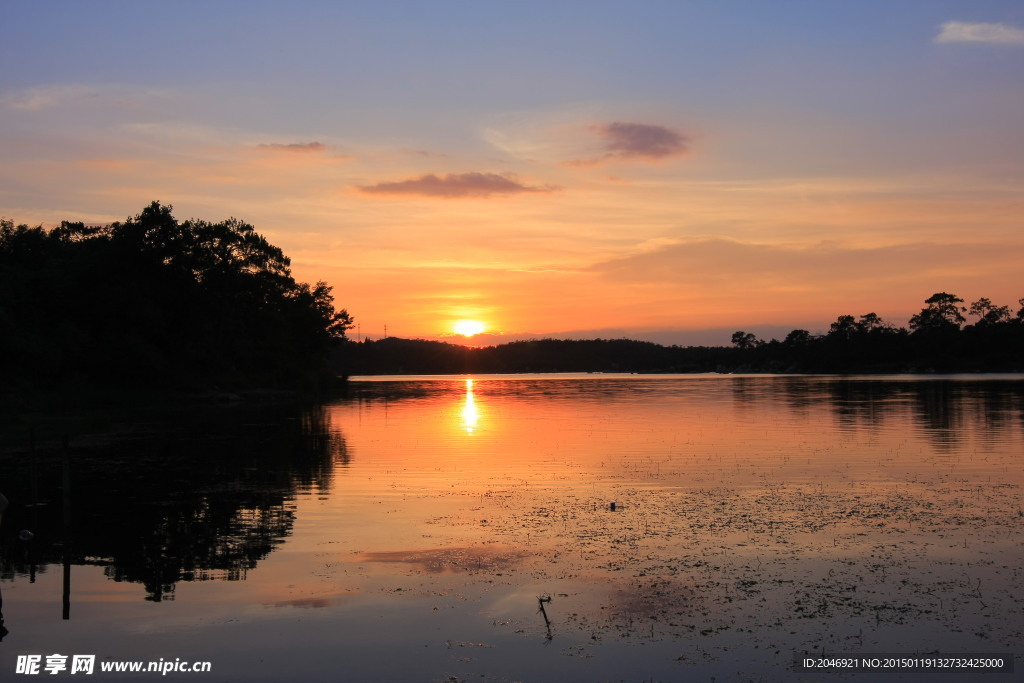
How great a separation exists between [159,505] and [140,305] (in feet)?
207

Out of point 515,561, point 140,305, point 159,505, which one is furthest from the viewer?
point 140,305

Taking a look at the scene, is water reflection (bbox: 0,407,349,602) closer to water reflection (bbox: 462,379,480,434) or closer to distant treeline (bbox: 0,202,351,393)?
water reflection (bbox: 462,379,480,434)

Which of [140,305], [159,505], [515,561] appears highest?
[140,305]

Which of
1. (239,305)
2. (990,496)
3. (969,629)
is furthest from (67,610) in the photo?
(239,305)

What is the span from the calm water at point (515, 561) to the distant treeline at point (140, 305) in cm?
4165

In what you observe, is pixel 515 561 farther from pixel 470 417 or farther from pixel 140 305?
pixel 140 305

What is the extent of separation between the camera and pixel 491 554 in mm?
18672

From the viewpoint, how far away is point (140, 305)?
8212 cm

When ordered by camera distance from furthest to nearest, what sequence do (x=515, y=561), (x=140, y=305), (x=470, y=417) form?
1. (x=140, y=305)
2. (x=470, y=417)
3. (x=515, y=561)

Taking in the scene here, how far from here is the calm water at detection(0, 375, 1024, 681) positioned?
42.1ft

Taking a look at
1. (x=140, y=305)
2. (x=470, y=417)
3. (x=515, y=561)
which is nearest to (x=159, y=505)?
(x=515, y=561)

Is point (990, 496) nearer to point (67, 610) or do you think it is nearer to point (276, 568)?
point (276, 568)

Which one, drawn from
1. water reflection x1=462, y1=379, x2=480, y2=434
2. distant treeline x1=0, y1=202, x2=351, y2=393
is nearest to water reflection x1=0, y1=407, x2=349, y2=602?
water reflection x1=462, y1=379, x2=480, y2=434

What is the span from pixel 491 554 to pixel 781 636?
7295 millimetres
